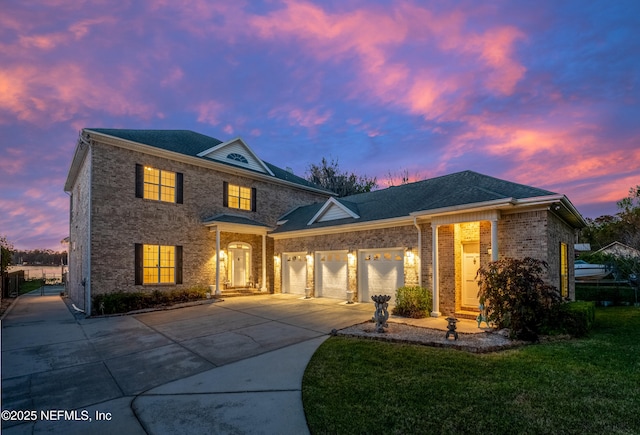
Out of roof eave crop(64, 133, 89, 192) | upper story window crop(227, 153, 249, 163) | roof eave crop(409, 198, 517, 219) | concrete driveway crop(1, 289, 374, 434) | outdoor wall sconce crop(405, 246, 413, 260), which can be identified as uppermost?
upper story window crop(227, 153, 249, 163)

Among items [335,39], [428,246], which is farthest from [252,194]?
[428,246]

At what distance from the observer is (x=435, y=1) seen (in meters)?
9.12

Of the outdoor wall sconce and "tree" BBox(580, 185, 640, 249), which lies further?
"tree" BBox(580, 185, 640, 249)

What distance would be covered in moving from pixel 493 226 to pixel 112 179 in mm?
13879

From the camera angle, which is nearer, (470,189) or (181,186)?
(470,189)

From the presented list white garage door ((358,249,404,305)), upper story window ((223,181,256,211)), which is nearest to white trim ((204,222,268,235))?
upper story window ((223,181,256,211))

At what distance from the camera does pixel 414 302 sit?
9773 mm

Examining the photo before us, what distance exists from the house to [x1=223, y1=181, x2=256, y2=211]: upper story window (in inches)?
3.0

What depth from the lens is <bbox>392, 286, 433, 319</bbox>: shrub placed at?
972 cm

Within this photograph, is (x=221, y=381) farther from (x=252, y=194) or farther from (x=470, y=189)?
(x=252, y=194)

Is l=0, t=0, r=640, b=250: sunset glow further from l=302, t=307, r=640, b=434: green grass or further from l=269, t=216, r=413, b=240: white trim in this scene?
l=302, t=307, r=640, b=434: green grass

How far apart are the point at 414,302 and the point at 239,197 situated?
36.1 feet

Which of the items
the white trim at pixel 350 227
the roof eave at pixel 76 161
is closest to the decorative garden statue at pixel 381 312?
the white trim at pixel 350 227

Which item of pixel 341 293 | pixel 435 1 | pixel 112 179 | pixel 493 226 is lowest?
pixel 341 293
